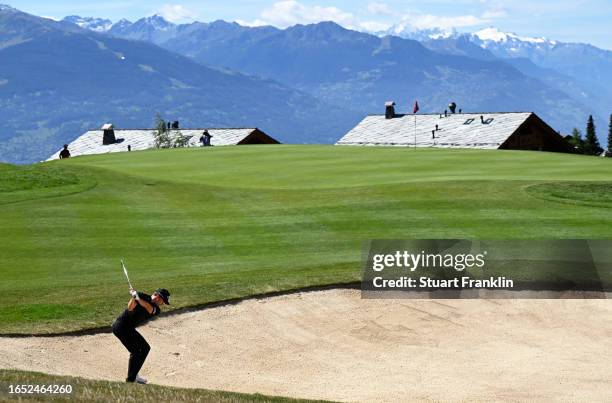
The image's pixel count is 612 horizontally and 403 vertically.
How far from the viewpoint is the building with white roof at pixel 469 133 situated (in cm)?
7575

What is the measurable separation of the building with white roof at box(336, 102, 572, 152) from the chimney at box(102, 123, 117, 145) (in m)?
27.4

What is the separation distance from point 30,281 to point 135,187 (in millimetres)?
12181

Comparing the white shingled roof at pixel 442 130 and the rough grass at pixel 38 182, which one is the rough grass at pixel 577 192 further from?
the white shingled roof at pixel 442 130

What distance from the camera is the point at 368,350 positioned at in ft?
51.3

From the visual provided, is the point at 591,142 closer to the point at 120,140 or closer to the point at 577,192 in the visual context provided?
the point at 120,140

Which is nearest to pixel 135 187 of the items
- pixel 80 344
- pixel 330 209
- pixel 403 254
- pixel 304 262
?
pixel 330 209

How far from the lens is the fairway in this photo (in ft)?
59.4

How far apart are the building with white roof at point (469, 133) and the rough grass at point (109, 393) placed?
60455 mm

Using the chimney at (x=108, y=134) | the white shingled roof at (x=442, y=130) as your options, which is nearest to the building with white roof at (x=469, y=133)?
the white shingled roof at (x=442, y=130)

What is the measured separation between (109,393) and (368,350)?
18.6ft

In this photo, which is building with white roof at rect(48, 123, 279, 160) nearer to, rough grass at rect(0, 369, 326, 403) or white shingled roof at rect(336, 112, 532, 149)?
white shingled roof at rect(336, 112, 532, 149)

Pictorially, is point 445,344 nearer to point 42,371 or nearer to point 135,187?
point 42,371

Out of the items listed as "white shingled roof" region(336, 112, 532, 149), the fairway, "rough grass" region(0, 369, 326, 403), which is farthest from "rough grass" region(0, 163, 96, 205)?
"white shingled roof" region(336, 112, 532, 149)

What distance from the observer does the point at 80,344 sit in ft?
49.4
